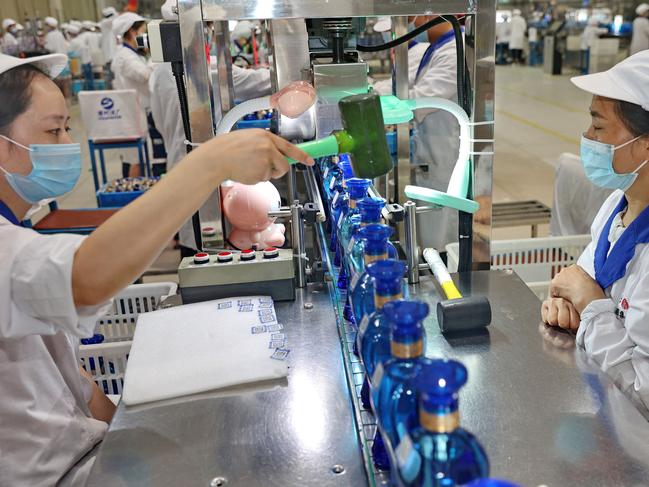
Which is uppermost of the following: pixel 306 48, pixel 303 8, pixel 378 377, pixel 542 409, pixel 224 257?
pixel 303 8

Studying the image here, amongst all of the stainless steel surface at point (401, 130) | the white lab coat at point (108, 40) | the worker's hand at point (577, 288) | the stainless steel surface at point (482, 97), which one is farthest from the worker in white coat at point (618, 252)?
the white lab coat at point (108, 40)

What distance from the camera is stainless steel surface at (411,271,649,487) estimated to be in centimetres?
112

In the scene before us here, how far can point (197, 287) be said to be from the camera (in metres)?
1.76

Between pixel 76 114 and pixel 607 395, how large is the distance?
41.0ft

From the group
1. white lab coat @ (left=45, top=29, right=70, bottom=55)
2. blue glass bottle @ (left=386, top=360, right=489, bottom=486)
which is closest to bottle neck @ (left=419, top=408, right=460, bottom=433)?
blue glass bottle @ (left=386, top=360, right=489, bottom=486)

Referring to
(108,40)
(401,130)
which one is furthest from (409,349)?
(108,40)

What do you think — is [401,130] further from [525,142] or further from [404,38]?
[525,142]

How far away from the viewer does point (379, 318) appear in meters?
1.03

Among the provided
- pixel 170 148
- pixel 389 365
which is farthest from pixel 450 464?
pixel 170 148

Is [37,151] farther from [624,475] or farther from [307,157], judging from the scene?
[624,475]

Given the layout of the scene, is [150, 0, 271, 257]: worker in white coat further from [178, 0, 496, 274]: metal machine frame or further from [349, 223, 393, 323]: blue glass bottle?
[349, 223, 393, 323]: blue glass bottle

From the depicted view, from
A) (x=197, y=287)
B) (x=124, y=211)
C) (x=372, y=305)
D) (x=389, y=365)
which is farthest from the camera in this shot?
(x=197, y=287)

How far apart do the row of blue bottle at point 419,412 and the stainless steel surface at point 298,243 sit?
906 millimetres

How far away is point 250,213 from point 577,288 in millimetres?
1067
